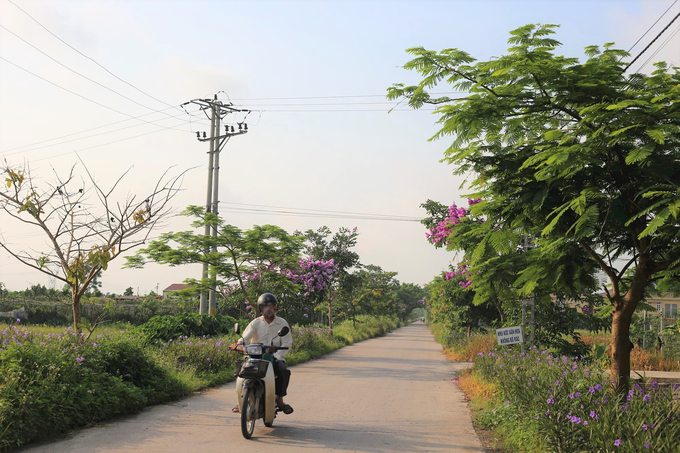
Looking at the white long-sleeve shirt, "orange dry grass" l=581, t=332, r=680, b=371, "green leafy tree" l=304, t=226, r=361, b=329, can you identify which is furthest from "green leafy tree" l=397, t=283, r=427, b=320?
the white long-sleeve shirt

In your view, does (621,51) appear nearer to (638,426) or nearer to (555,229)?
(555,229)

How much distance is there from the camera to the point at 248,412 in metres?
6.88

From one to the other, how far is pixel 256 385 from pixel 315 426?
1.21 metres

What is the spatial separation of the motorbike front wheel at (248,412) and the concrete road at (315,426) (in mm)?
130

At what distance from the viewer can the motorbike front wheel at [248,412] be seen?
6.68 m

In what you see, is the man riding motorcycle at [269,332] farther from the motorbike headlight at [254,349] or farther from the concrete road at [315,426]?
the concrete road at [315,426]

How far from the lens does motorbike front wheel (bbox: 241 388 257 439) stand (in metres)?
6.68

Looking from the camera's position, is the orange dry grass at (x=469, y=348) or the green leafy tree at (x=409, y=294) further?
the green leafy tree at (x=409, y=294)

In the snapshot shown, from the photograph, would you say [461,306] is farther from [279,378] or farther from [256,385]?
[256,385]

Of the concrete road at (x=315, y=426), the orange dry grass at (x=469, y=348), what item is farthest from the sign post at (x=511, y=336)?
the orange dry grass at (x=469, y=348)

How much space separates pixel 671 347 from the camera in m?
16.3

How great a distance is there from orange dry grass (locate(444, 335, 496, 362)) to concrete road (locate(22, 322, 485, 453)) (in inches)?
263

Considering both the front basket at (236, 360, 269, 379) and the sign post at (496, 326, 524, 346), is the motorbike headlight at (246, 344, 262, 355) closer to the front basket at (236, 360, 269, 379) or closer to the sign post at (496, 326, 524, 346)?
the front basket at (236, 360, 269, 379)

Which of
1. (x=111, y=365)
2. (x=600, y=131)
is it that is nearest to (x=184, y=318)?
(x=111, y=365)
